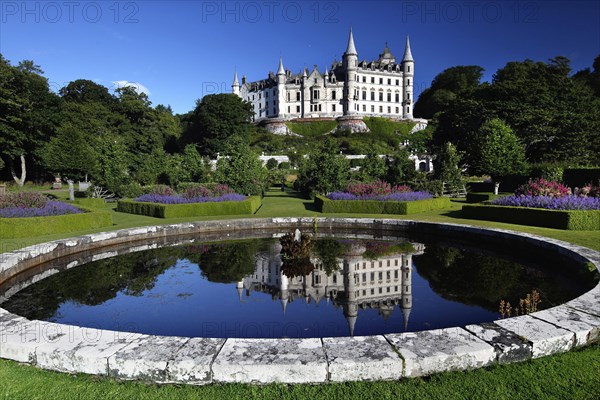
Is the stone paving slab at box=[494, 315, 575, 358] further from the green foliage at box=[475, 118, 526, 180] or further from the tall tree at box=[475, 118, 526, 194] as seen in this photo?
the green foliage at box=[475, 118, 526, 180]

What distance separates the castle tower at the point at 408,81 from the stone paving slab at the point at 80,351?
98.5m

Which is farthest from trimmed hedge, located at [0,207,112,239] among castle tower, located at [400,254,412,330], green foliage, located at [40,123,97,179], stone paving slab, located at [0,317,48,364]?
green foliage, located at [40,123,97,179]

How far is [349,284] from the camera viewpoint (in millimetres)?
7914

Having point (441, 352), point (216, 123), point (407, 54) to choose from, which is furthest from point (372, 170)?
point (407, 54)

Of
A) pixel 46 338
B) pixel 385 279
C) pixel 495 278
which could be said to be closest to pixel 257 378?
pixel 46 338

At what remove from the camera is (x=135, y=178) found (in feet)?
96.7

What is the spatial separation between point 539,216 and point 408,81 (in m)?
90.5

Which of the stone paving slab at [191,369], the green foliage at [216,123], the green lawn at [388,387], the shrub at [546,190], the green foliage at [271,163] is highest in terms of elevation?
the green foliage at [216,123]

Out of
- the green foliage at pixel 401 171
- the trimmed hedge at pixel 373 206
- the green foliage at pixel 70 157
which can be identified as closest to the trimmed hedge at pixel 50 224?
the trimmed hedge at pixel 373 206

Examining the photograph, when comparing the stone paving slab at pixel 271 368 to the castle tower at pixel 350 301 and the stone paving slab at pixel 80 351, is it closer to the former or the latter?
the stone paving slab at pixel 80 351

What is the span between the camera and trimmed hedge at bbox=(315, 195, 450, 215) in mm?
17547

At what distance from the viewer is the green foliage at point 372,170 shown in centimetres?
2441

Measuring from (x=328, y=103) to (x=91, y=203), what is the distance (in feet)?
250

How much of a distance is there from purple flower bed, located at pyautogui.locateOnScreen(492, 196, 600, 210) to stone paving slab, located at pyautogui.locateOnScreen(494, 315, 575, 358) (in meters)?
11.2
